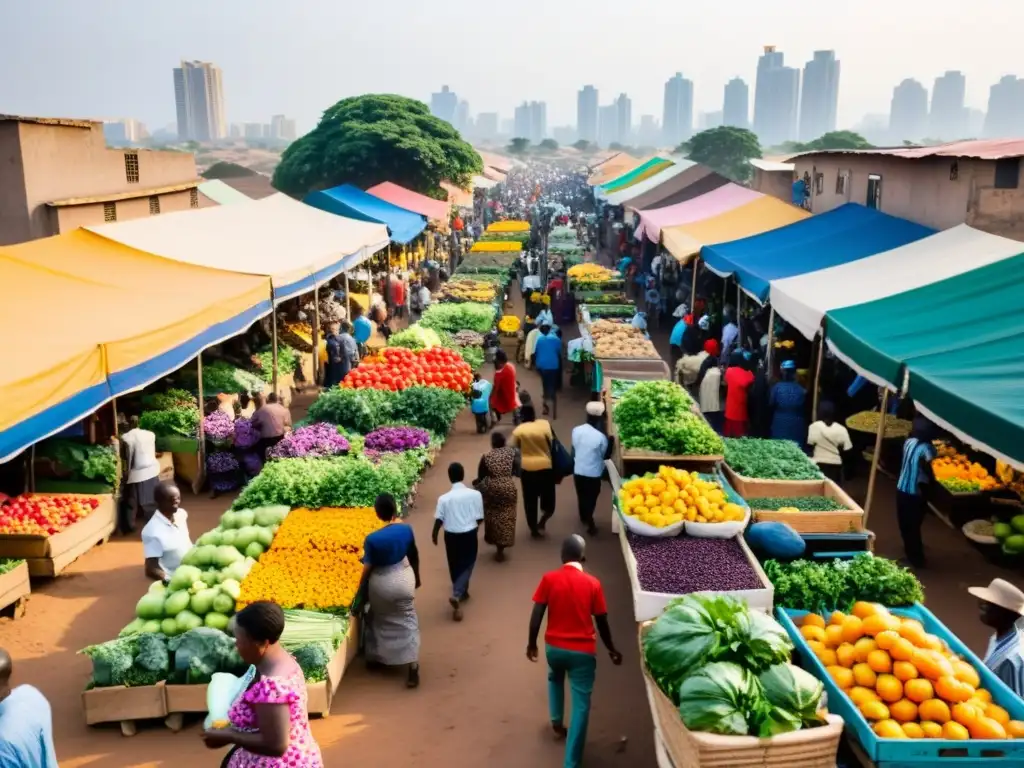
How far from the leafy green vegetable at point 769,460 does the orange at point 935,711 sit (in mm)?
3709

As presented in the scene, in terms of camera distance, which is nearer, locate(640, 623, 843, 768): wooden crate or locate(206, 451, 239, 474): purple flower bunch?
locate(640, 623, 843, 768): wooden crate

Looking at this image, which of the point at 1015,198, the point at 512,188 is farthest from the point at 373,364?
the point at 512,188

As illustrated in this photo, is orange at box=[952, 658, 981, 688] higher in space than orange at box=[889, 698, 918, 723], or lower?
higher

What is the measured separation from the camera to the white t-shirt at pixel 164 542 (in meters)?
6.70

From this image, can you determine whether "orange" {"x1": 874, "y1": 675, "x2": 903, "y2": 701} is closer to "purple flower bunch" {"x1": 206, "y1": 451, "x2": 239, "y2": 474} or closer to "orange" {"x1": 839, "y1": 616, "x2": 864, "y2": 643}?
"orange" {"x1": 839, "y1": 616, "x2": 864, "y2": 643}

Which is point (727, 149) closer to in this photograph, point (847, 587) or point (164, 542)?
point (847, 587)

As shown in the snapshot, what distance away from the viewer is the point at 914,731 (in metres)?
4.16

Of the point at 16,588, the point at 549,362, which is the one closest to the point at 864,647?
the point at 16,588

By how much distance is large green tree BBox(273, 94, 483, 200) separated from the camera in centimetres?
3406

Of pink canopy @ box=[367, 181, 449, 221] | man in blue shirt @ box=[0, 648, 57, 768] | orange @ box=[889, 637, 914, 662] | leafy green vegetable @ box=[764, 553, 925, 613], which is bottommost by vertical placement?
leafy green vegetable @ box=[764, 553, 925, 613]

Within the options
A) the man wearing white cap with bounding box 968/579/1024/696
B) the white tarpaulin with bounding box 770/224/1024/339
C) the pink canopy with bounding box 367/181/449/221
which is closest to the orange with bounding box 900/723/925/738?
the man wearing white cap with bounding box 968/579/1024/696

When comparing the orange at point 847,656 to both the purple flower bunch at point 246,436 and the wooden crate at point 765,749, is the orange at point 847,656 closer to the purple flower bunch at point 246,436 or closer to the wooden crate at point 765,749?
the wooden crate at point 765,749

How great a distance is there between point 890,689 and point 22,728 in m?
4.02

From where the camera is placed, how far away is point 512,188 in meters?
71.9
